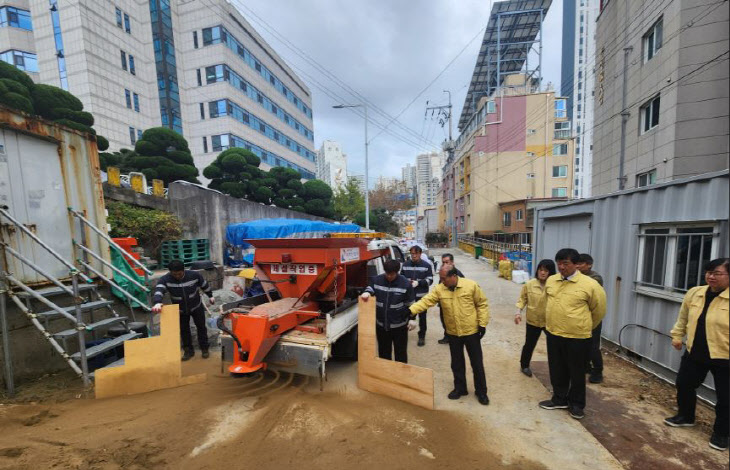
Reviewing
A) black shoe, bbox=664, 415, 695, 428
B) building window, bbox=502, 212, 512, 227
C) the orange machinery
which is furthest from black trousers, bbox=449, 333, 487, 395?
building window, bbox=502, 212, 512, 227

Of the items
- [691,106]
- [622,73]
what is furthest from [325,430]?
[622,73]

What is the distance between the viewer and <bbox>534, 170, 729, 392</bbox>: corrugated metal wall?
138 inches

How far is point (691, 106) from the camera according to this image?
9383 millimetres

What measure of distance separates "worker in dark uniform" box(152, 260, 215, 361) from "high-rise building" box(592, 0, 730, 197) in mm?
11790

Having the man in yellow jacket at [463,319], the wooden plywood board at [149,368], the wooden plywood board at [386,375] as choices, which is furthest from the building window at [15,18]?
the man in yellow jacket at [463,319]

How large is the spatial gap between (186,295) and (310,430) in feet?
9.41

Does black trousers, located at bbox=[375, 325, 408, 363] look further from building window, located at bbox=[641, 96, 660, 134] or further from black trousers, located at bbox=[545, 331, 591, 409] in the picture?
building window, located at bbox=[641, 96, 660, 134]

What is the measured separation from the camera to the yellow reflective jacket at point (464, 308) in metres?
3.45

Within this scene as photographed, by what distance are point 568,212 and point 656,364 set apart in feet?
10.4

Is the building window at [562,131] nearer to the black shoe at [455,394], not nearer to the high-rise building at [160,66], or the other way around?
the high-rise building at [160,66]

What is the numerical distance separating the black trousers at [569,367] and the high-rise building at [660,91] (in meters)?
8.53

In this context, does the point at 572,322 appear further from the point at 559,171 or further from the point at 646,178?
the point at 559,171

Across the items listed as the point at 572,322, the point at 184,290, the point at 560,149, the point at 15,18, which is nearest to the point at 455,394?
the point at 572,322

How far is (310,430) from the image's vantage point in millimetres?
3008
